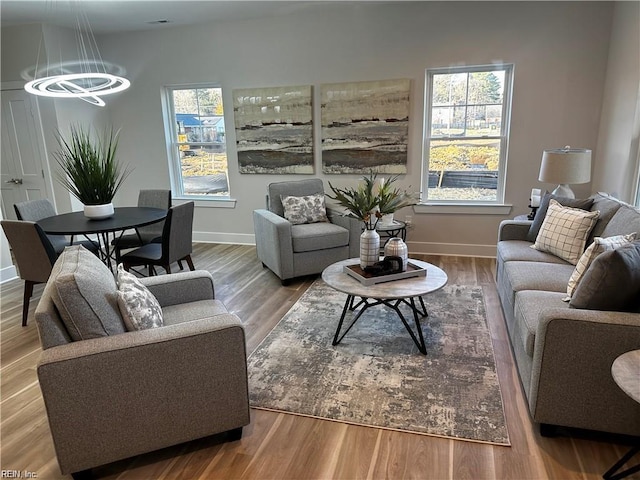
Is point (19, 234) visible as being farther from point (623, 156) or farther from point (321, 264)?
point (623, 156)

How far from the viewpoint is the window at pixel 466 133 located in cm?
434

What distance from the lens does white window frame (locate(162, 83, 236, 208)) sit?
17.7 ft

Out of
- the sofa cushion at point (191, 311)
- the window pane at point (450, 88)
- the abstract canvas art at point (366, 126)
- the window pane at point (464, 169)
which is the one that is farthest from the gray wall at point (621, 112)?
the sofa cushion at point (191, 311)

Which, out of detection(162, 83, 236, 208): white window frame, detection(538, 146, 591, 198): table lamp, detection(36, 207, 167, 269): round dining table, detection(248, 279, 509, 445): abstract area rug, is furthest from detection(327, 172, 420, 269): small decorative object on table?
detection(162, 83, 236, 208): white window frame

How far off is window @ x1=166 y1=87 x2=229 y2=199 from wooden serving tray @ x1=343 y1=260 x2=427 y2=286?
319 centimetres

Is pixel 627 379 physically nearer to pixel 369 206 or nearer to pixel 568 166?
pixel 369 206

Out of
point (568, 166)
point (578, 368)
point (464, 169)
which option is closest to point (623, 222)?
point (568, 166)

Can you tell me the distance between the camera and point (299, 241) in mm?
3879

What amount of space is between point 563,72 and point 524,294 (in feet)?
9.33

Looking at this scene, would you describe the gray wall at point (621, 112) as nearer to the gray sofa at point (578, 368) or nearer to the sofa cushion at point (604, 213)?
the sofa cushion at point (604, 213)

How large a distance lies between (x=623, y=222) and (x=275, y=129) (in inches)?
144

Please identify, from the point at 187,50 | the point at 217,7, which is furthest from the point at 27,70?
the point at 217,7

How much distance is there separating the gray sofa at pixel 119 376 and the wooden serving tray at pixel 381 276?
1.09 metres

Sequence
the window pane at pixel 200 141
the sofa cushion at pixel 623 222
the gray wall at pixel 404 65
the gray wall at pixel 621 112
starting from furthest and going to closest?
the window pane at pixel 200 141
the gray wall at pixel 404 65
the gray wall at pixel 621 112
the sofa cushion at pixel 623 222
